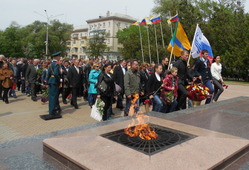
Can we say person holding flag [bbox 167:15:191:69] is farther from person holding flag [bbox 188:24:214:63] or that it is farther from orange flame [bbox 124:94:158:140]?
orange flame [bbox 124:94:158:140]

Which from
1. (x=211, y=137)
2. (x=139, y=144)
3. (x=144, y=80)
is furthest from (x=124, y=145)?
(x=144, y=80)

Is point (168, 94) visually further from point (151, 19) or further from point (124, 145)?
point (151, 19)

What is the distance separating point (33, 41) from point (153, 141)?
61.8 metres

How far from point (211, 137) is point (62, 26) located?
212 feet

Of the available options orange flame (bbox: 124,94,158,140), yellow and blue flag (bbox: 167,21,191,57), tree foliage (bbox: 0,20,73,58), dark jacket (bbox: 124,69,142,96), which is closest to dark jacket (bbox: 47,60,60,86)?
dark jacket (bbox: 124,69,142,96)

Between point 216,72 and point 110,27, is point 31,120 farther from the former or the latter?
point 110,27

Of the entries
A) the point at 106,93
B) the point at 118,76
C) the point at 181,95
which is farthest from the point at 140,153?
the point at 118,76

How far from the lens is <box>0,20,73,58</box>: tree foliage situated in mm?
56906

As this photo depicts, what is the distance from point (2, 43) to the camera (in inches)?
2366

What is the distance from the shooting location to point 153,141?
144 inches

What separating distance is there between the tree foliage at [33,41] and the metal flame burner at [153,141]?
5533 cm

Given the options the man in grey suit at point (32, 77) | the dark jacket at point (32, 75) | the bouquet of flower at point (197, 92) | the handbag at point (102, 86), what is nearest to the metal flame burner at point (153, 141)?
the handbag at point (102, 86)

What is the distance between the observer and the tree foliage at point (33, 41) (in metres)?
56.9

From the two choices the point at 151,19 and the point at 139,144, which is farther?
the point at 151,19
